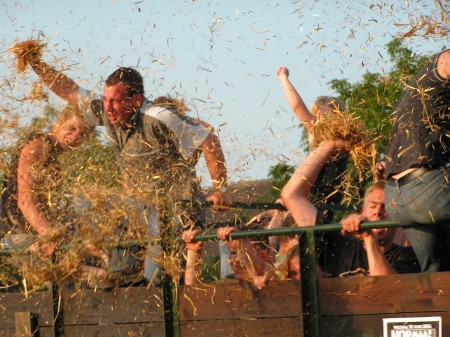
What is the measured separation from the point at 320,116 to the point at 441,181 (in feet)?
4.80

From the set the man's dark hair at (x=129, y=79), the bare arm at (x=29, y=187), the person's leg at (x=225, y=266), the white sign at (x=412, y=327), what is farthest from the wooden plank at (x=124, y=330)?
the man's dark hair at (x=129, y=79)

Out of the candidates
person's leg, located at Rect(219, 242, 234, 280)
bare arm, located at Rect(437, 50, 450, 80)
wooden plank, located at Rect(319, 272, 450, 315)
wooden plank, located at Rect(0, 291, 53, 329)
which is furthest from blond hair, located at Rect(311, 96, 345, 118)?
wooden plank, located at Rect(0, 291, 53, 329)

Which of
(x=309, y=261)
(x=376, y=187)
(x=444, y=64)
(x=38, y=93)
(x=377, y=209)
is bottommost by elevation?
(x=309, y=261)

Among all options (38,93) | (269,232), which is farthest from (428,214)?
(38,93)

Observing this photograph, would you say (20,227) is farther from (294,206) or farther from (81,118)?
(294,206)

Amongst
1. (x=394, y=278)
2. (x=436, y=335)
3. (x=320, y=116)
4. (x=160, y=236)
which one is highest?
(x=320, y=116)

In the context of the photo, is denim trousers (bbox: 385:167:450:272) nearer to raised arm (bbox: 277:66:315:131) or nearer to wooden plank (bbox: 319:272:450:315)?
wooden plank (bbox: 319:272:450:315)

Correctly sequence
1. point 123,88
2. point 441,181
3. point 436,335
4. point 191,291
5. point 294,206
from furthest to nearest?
1. point 123,88
2. point 294,206
3. point 191,291
4. point 441,181
5. point 436,335

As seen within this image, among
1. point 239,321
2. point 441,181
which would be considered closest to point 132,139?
point 239,321

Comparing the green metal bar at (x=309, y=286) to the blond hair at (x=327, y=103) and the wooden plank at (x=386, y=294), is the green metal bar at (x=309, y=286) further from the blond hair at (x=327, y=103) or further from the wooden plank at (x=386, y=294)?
the blond hair at (x=327, y=103)

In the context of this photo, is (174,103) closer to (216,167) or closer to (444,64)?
(216,167)

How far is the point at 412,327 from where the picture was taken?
15.1ft

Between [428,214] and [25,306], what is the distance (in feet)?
8.52

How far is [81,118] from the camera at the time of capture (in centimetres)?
680
